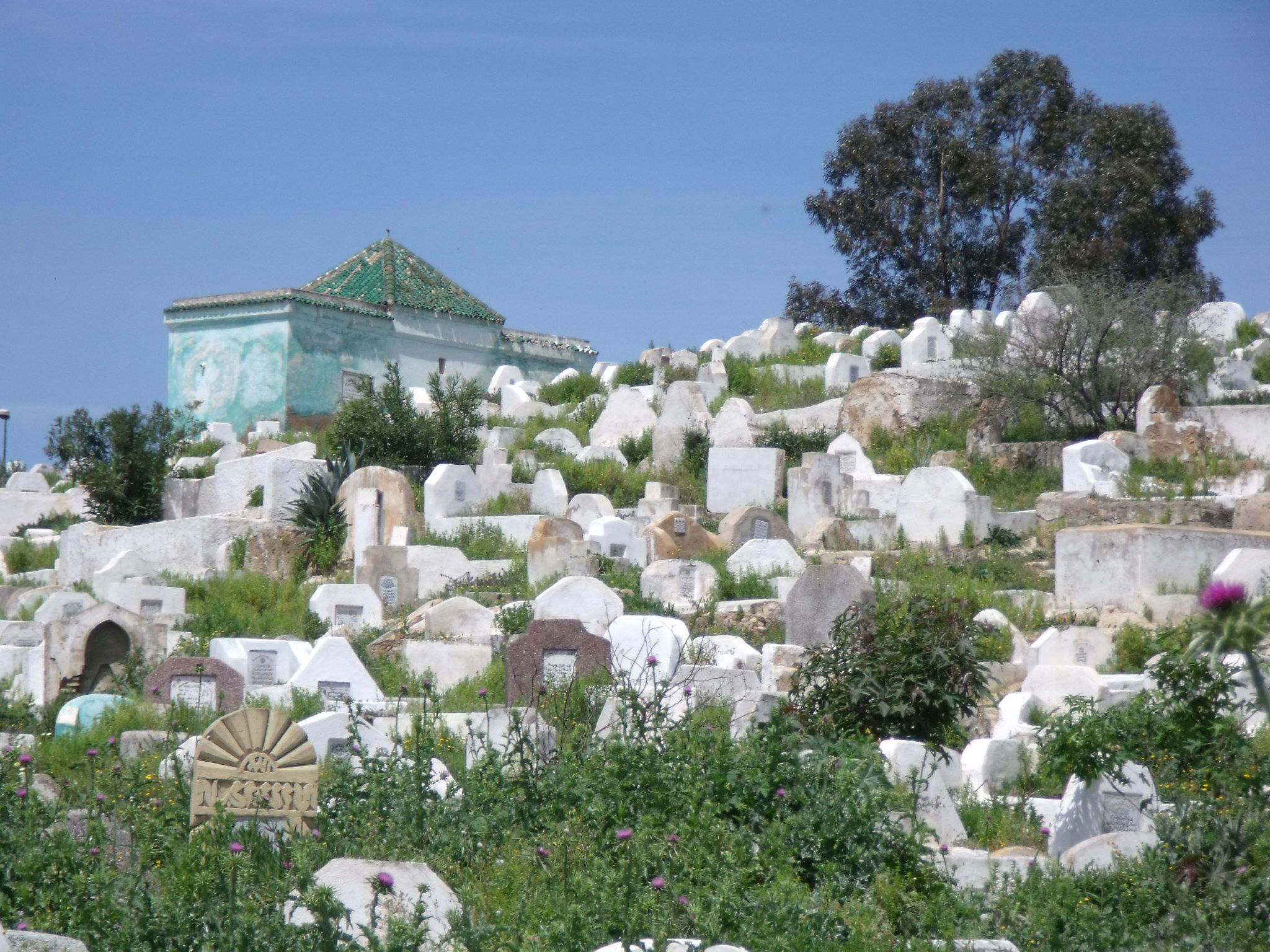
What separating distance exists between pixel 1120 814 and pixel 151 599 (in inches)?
479

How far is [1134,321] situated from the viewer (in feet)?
65.9

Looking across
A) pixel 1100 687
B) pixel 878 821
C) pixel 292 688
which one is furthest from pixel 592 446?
pixel 878 821

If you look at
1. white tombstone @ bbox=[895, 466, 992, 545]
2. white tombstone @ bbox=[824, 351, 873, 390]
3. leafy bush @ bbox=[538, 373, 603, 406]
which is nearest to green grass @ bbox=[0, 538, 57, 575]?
leafy bush @ bbox=[538, 373, 603, 406]

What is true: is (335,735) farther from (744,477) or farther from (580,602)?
(744,477)

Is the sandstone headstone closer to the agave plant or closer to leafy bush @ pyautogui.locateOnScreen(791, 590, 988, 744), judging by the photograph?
leafy bush @ pyautogui.locateOnScreen(791, 590, 988, 744)

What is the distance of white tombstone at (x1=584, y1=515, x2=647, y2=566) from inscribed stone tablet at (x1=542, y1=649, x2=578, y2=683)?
5.38 m

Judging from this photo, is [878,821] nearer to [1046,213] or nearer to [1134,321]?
[1134,321]

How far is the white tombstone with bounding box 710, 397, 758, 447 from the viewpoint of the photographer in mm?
21672

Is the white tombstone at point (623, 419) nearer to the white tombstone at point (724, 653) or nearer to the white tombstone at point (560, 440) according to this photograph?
the white tombstone at point (560, 440)

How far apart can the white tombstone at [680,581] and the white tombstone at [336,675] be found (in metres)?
3.99

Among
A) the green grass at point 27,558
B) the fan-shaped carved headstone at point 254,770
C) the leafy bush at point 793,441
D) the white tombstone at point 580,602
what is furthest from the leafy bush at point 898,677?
the green grass at point 27,558

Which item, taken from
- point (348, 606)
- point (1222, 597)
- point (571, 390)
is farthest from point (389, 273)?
point (1222, 597)

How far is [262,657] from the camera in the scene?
12.7m

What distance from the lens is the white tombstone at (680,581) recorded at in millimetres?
15008
